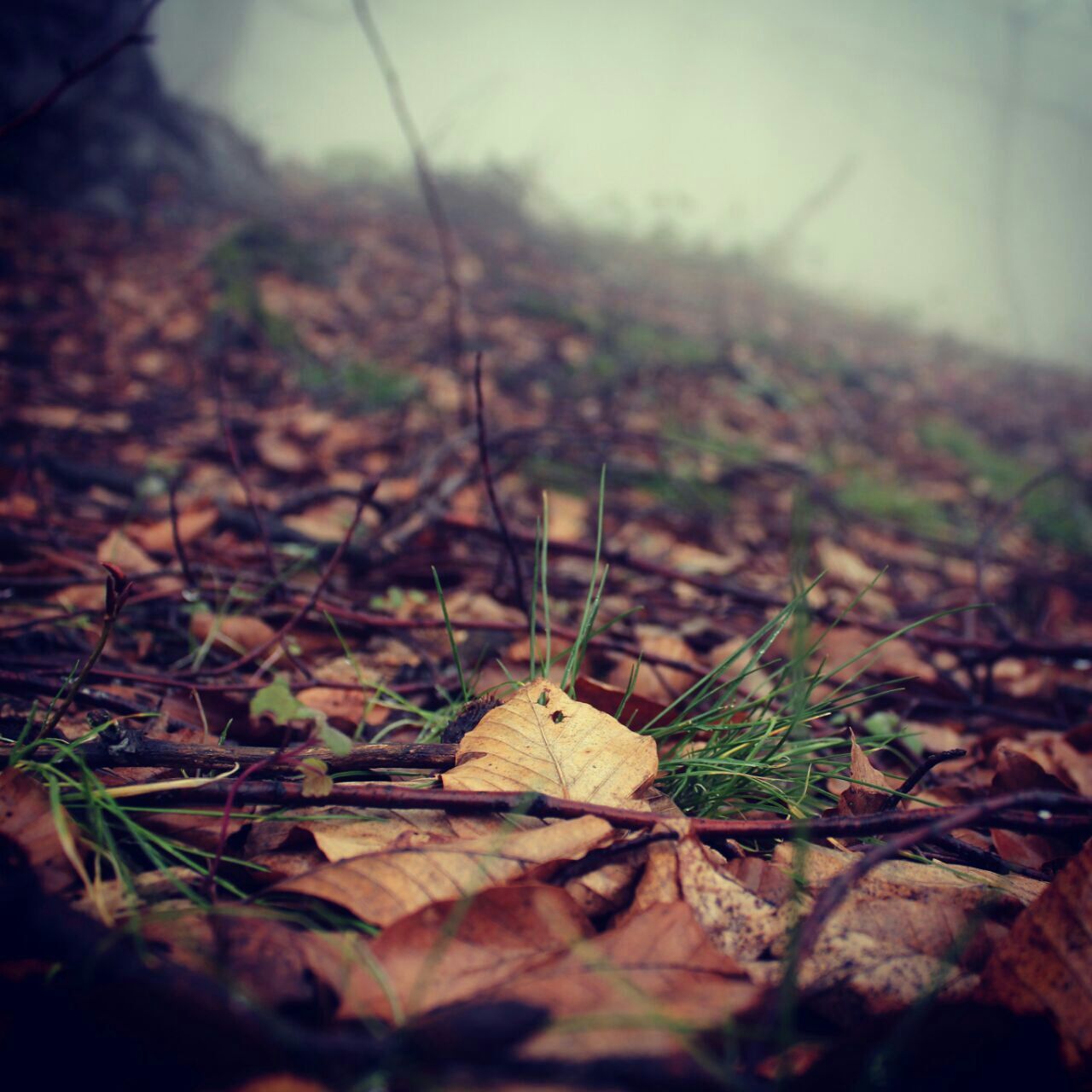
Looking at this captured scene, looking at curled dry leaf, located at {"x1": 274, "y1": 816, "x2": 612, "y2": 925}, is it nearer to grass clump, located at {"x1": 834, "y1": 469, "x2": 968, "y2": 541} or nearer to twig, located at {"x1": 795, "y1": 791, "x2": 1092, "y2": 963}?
twig, located at {"x1": 795, "y1": 791, "x2": 1092, "y2": 963}

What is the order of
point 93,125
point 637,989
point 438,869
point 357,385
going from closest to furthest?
1. point 637,989
2. point 438,869
3. point 357,385
4. point 93,125

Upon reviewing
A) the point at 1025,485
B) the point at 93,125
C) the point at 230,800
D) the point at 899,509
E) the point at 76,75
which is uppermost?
the point at 93,125

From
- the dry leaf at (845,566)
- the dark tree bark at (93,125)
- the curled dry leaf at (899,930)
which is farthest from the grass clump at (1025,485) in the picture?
the dark tree bark at (93,125)

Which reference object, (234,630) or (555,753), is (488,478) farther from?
(234,630)

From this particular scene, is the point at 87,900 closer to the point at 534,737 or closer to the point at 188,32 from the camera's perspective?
the point at 534,737

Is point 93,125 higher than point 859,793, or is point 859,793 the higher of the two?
point 93,125

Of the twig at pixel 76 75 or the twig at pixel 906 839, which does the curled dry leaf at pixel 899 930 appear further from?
the twig at pixel 76 75

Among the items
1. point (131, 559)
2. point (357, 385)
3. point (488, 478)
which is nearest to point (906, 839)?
point (488, 478)
